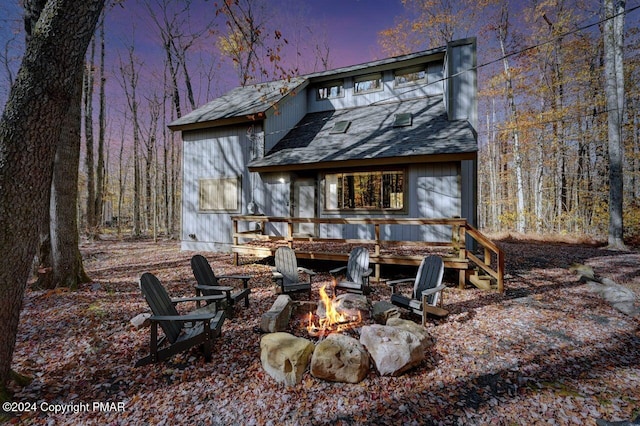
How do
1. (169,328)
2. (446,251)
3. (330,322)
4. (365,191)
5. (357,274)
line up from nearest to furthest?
(169,328)
(330,322)
(357,274)
(446,251)
(365,191)

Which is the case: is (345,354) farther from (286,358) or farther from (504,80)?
(504,80)

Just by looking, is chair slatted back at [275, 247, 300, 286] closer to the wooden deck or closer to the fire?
the fire

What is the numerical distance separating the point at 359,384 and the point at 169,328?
209 centimetres

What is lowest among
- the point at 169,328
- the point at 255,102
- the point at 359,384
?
the point at 359,384

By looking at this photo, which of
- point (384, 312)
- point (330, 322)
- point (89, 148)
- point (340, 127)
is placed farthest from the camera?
point (89, 148)

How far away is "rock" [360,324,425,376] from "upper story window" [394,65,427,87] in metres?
10.2

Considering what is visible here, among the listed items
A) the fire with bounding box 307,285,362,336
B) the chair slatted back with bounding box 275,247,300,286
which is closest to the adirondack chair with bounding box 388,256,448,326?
the fire with bounding box 307,285,362,336

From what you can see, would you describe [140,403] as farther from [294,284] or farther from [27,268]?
[294,284]

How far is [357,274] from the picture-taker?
5.27 meters

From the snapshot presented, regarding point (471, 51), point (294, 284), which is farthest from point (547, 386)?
point (471, 51)

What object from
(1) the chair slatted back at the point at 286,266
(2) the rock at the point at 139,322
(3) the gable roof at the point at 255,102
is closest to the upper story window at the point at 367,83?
(3) the gable roof at the point at 255,102

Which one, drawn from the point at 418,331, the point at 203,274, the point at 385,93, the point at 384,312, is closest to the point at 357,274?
the point at 384,312

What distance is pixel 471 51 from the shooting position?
851cm

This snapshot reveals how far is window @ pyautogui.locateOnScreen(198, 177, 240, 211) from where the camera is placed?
10102 millimetres
